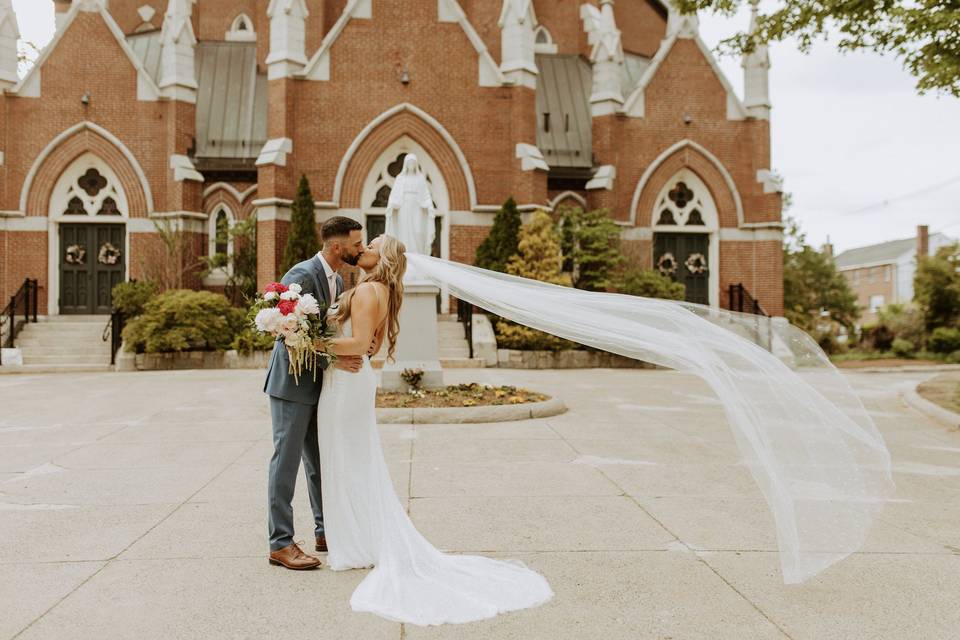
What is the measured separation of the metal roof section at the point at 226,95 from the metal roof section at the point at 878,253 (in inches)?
1906

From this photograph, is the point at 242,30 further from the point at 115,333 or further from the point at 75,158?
the point at 115,333

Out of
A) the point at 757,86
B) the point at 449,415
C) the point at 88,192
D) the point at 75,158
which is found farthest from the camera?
the point at 757,86

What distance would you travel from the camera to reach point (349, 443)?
14.9 feet

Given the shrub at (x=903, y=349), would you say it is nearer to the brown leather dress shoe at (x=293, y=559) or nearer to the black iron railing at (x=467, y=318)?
the black iron railing at (x=467, y=318)

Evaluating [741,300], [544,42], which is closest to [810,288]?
[741,300]

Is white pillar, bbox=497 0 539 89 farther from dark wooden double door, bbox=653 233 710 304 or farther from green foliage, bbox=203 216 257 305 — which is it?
green foliage, bbox=203 216 257 305

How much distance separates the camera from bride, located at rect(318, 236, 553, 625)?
4.12 m

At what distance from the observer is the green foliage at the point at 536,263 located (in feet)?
61.1

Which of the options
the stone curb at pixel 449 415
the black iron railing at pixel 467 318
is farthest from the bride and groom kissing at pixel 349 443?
the black iron railing at pixel 467 318

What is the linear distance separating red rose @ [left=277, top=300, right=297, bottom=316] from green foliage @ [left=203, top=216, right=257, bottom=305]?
1820 centimetres

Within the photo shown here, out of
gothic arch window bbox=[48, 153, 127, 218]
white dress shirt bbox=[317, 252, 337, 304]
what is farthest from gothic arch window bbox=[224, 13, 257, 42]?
white dress shirt bbox=[317, 252, 337, 304]

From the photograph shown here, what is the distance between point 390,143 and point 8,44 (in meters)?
10.9

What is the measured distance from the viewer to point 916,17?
1040 centimetres

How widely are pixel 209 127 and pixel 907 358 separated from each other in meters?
23.3
